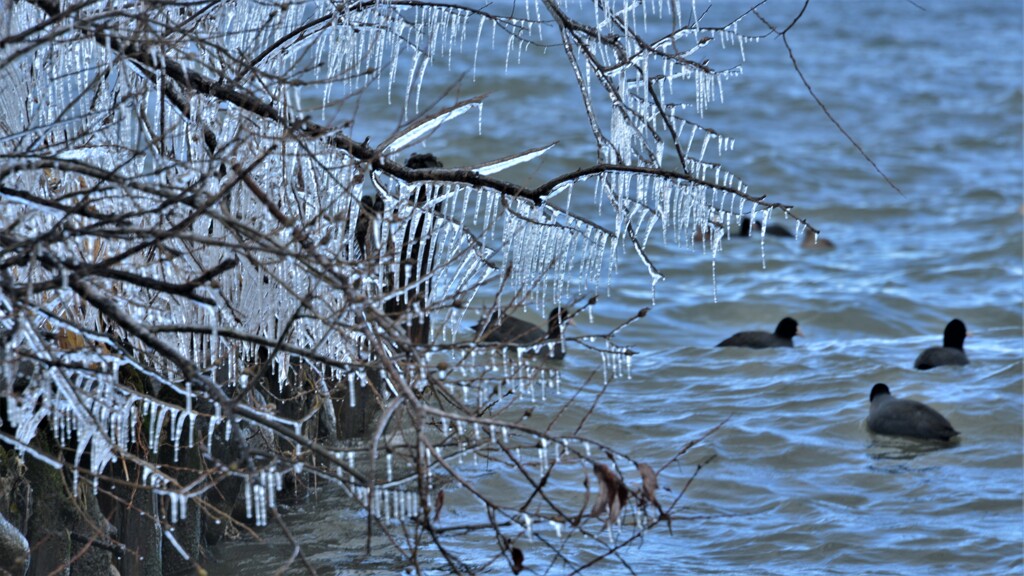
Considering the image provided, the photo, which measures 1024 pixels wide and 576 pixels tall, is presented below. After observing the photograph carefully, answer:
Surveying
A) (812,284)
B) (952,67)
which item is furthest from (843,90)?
(812,284)

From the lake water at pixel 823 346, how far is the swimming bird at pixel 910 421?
0.09 m

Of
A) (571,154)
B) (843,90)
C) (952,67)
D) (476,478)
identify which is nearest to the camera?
(476,478)

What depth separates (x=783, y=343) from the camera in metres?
10.5

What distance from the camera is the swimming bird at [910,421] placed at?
821 centimetres

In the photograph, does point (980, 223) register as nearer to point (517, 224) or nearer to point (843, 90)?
point (843, 90)

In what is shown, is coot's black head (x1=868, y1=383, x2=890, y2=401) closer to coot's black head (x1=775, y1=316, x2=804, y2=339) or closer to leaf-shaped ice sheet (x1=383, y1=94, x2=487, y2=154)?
coot's black head (x1=775, y1=316, x2=804, y2=339)

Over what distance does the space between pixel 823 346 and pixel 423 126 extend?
22.5 ft

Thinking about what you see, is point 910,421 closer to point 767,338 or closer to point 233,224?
point 767,338

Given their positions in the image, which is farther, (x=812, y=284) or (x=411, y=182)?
(x=812, y=284)

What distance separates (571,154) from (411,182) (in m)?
12.3

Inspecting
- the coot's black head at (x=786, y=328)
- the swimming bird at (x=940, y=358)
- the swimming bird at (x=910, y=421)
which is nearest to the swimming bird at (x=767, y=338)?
the coot's black head at (x=786, y=328)

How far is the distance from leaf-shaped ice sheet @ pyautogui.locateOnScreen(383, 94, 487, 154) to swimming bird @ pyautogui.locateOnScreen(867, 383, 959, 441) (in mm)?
4337

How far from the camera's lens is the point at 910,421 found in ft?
26.9

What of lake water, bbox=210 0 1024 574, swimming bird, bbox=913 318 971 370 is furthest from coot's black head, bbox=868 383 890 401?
swimming bird, bbox=913 318 971 370
